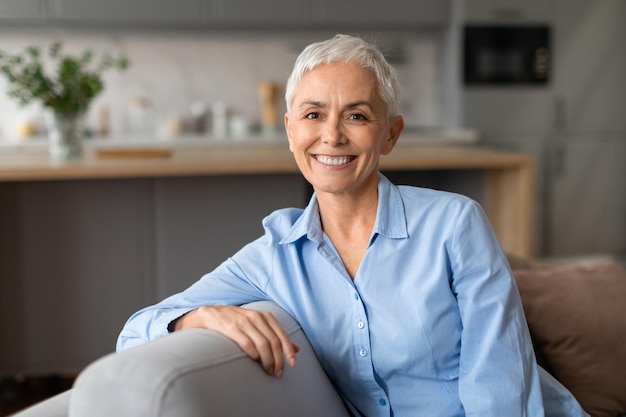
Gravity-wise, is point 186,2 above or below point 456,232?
above

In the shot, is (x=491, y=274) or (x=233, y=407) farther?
(x=491, y=274)

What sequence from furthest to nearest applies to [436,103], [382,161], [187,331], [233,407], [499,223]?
[436,103]
[499,223]
[382,161]
[187,331]
[233,407]

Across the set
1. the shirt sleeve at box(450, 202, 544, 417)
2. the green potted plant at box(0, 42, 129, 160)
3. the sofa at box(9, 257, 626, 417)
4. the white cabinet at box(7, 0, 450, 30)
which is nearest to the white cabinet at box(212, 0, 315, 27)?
the white cabinet at box(7, 0, 450, 30)

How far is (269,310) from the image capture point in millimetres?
1604

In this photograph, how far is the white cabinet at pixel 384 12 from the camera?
5523 millimetres

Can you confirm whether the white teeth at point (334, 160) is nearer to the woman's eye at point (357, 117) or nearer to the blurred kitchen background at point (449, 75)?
the woman's eye at point (357, 117)

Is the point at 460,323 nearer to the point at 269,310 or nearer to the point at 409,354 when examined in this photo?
the point at 409,354

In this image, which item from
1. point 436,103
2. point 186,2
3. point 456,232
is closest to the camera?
point 456,232

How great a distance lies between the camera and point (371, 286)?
158cm

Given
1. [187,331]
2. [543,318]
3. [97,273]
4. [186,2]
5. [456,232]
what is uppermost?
[186,2]

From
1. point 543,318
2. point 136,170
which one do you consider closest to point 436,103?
point 136,170

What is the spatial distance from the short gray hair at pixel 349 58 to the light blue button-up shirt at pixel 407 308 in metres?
0.21

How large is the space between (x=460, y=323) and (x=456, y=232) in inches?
7.2

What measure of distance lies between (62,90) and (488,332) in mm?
2597
